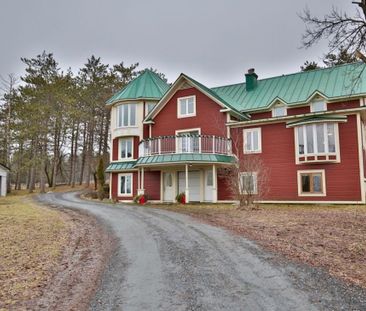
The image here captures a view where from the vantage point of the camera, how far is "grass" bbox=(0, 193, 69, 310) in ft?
17.6

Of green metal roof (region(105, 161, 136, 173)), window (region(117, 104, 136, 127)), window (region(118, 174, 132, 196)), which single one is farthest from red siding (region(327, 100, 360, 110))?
window (region(118, 174, 132, 196))

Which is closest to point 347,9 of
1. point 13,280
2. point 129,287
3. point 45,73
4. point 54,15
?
point 129,287

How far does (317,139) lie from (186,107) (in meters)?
8.92

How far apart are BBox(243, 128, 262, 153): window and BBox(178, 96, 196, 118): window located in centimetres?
399

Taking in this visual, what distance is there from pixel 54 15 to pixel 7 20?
339cm

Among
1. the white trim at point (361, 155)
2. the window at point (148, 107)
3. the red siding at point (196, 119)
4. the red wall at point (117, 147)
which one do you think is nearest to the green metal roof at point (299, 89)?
the red siding at point (196, 119)

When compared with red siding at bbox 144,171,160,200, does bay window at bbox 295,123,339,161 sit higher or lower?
higher

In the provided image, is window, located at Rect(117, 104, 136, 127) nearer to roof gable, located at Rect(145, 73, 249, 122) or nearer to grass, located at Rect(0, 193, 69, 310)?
roof gable, located at Rect(145, 73, 249, 122)

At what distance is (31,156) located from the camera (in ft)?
120

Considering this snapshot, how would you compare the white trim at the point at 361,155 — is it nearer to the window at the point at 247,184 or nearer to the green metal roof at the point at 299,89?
the green metal roof at the point at 299,89

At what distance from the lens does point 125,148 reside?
81.0 ft

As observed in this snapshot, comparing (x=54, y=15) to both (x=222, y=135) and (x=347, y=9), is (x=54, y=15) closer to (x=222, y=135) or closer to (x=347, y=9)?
(x=222, y=135)

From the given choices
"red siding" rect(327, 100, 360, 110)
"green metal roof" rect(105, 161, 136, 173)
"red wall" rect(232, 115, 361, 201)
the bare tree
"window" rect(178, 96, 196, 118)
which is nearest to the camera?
the bare tree

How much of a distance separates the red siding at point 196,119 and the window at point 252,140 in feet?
Answer: 4.90
